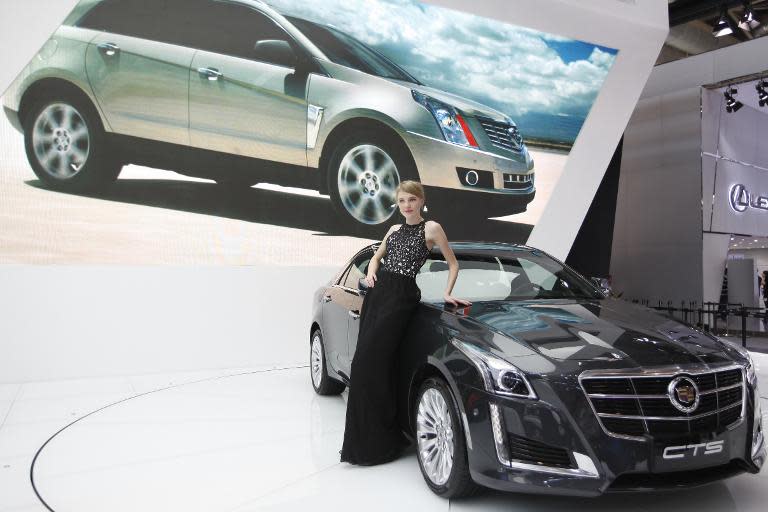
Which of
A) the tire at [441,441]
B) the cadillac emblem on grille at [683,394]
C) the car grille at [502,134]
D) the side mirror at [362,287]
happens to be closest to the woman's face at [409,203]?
the side mirror at [362,287]

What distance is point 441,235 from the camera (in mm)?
3613

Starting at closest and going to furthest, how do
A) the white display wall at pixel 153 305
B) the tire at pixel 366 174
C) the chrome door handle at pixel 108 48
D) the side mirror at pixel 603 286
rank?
1. the side mirror at pixel 603 286
2. the white display wall at pixel 153 305
3. the chrome door handle at pixel 108 48
4. the tire at pixel 366 174

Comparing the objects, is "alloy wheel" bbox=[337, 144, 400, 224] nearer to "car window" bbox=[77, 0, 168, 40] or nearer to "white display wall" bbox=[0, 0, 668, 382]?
"white display wall" bbox=[0, 0, 668, 382]

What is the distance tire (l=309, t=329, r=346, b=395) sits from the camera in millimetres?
5234

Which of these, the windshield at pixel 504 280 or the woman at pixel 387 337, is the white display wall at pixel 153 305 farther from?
the woman at pixel 387 337

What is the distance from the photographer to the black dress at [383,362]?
11.5 feet

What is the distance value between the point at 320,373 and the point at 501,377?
9.68 ft

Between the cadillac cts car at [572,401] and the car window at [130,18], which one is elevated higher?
the car window at [130,18]

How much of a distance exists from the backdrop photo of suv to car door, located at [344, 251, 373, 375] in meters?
2.60

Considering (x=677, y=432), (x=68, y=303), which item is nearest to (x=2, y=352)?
(x=68, y=303)

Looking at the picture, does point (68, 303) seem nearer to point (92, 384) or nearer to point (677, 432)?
point (92, 384)

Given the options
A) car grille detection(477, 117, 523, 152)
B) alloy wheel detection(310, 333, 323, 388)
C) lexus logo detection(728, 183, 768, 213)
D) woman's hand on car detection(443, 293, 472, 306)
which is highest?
car grille detection(477, 117, 523, 152)

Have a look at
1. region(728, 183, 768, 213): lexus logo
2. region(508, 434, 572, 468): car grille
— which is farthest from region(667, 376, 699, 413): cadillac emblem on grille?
region(728, 183, 768, 213): lexus logo

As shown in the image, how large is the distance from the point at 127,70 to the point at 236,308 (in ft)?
8.90
